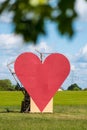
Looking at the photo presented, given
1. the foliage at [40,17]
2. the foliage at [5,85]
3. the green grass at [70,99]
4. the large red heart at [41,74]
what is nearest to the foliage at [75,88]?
the foliage at [5,85]

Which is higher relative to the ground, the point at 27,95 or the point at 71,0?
the point at 71,0

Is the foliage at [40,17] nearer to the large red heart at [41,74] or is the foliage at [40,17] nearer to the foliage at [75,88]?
the large red heart at [41,74]

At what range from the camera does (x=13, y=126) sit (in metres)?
17.2

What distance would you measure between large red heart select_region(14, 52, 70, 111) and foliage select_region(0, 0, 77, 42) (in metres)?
23.1

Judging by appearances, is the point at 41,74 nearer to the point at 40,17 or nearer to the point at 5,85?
the point at 40,17

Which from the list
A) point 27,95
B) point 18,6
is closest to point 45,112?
point 27,95

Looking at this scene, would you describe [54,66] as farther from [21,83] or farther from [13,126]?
[13,126]

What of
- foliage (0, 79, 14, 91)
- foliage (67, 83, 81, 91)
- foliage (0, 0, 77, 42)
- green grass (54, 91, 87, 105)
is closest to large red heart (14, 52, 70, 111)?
green grass (54, 91, 87, 105)

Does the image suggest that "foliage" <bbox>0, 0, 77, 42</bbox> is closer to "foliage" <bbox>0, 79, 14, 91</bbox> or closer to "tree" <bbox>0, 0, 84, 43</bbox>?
"tree" <bbox>0, 0, 84, 43</bbox>

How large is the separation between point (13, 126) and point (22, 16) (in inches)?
603

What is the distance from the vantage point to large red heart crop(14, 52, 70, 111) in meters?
25.3

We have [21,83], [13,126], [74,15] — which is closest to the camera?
[74,15]

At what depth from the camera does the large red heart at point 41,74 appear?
2528 centimetres

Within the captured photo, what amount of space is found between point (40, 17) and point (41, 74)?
23.7 m
